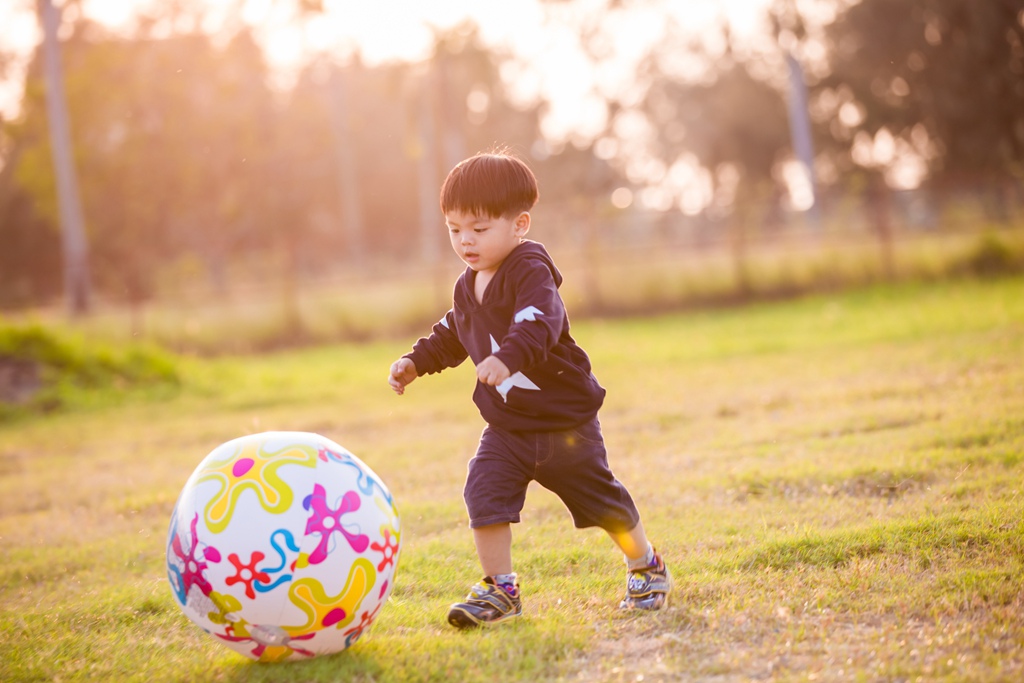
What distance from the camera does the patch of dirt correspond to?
1117 centimetres

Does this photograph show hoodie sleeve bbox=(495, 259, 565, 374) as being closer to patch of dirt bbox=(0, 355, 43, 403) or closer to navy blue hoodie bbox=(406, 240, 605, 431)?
navy blue hoodie bbox=(406, 240, 605, 431)

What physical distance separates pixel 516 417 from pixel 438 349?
498 millimetres

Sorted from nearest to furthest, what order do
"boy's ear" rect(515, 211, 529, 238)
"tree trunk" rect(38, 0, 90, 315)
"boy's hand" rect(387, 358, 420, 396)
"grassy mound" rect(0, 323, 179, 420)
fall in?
1. "boy's ear" rect(515, 211, 529, 238)
2. "boy's hand" rect(387, 358, 420, 396)
3. "grassy mound" rect(0, 323, 179, 420)
4. "tree trunk" rect(38, 0, 90, 315)

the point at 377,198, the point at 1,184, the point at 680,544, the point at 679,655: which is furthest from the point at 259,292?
the point at 377,198

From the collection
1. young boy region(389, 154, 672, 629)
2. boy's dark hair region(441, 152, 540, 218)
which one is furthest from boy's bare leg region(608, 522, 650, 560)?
boy's dark hair region(441, 152, 540, 218)

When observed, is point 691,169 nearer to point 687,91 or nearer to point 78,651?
point 687,91

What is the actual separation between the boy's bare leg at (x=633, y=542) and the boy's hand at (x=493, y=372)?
830 millimetres

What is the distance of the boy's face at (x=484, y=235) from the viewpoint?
11.9 ft

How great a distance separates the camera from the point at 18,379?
11.4 meters

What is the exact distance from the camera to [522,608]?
3.75 meters

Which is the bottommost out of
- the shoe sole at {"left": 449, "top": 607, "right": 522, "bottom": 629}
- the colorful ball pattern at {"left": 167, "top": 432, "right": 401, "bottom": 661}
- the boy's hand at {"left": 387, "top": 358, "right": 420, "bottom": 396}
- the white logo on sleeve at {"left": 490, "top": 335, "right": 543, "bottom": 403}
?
the shoe sole at {"left": 449, "top": 607, "right": 522, "bottom": 629}

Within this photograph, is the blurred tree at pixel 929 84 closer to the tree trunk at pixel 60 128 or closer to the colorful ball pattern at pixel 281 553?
the tree trunk at pixel 60 128

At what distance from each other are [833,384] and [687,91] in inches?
1715

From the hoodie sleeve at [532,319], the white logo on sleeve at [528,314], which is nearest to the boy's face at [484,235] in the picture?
the hoodie sleeve at [532,319]
